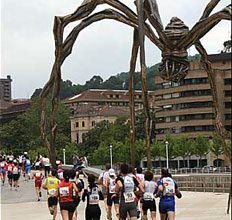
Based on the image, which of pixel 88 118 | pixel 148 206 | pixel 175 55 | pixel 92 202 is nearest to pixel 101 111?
pixel 88 118

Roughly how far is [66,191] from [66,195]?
0.11 meters

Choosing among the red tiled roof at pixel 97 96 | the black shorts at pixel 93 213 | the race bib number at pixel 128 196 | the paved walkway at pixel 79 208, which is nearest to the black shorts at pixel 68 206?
the black shorts at pixel 93 213

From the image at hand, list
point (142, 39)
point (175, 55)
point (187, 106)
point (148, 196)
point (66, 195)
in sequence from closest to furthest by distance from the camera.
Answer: point (142, 39) → point (66, 195) → point (148, 196) → point (175, 55) → point (187, 106)

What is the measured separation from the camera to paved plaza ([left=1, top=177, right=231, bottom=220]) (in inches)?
611

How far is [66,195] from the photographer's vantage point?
11.6 meters

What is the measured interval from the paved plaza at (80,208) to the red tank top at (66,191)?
4.18m

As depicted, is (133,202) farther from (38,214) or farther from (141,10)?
(38,214)

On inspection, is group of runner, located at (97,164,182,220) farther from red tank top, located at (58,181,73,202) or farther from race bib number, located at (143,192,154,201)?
red tank top, located at (58,181,73,202)

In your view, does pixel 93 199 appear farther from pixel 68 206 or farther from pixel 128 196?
pixel 128 196

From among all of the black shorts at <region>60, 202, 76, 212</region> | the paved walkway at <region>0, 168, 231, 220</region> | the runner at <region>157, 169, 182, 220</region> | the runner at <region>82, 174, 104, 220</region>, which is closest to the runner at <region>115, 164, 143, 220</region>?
the runner at <region>157, 169, 182, 220</region>

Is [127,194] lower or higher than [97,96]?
lower

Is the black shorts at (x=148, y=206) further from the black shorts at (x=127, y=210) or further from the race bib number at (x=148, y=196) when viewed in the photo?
the black shorts at (x=127, y=210)

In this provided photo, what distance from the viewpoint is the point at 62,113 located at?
98.0 metres

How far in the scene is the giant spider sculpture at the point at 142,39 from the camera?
1126cm
